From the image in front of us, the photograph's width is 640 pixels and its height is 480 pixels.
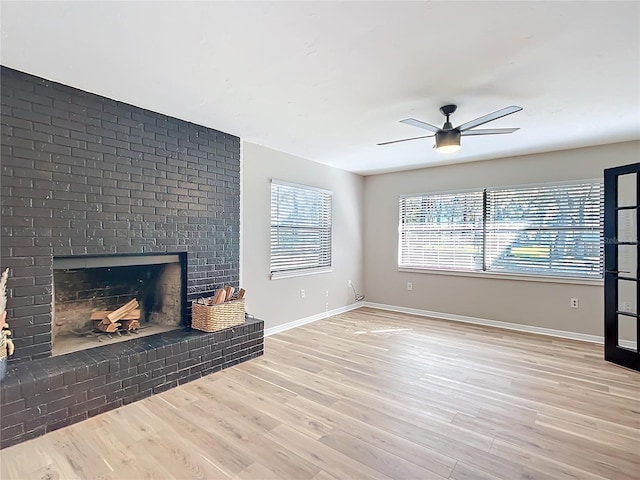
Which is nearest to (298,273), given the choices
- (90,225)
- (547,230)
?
(90,225)

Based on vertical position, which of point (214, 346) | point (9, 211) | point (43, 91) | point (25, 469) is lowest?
point (25, 469)

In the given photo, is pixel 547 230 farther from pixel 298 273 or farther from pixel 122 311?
pixel 122 311

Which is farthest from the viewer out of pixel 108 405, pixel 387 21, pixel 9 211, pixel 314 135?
pixel 314 135

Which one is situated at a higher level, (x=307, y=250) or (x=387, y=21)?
(x=387, y=21)

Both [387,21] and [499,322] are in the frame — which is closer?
[387,21]

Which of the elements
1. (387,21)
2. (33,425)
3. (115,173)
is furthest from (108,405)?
(387,21)

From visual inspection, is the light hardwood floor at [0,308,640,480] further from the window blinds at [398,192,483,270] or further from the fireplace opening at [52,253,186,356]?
the window blinds at [398,192,483,270]

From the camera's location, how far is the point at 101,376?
8.14 feet

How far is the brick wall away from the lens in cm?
238

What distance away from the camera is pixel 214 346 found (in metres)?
3.21

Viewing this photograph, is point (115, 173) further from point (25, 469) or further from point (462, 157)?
point (462, 157)

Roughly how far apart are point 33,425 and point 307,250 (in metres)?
3.42

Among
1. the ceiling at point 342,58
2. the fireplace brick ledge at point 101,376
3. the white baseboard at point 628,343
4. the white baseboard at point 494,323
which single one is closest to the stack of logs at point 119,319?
the fireplace brick ledge at point 101,376

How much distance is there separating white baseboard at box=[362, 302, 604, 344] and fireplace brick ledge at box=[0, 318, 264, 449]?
3.11 metres
